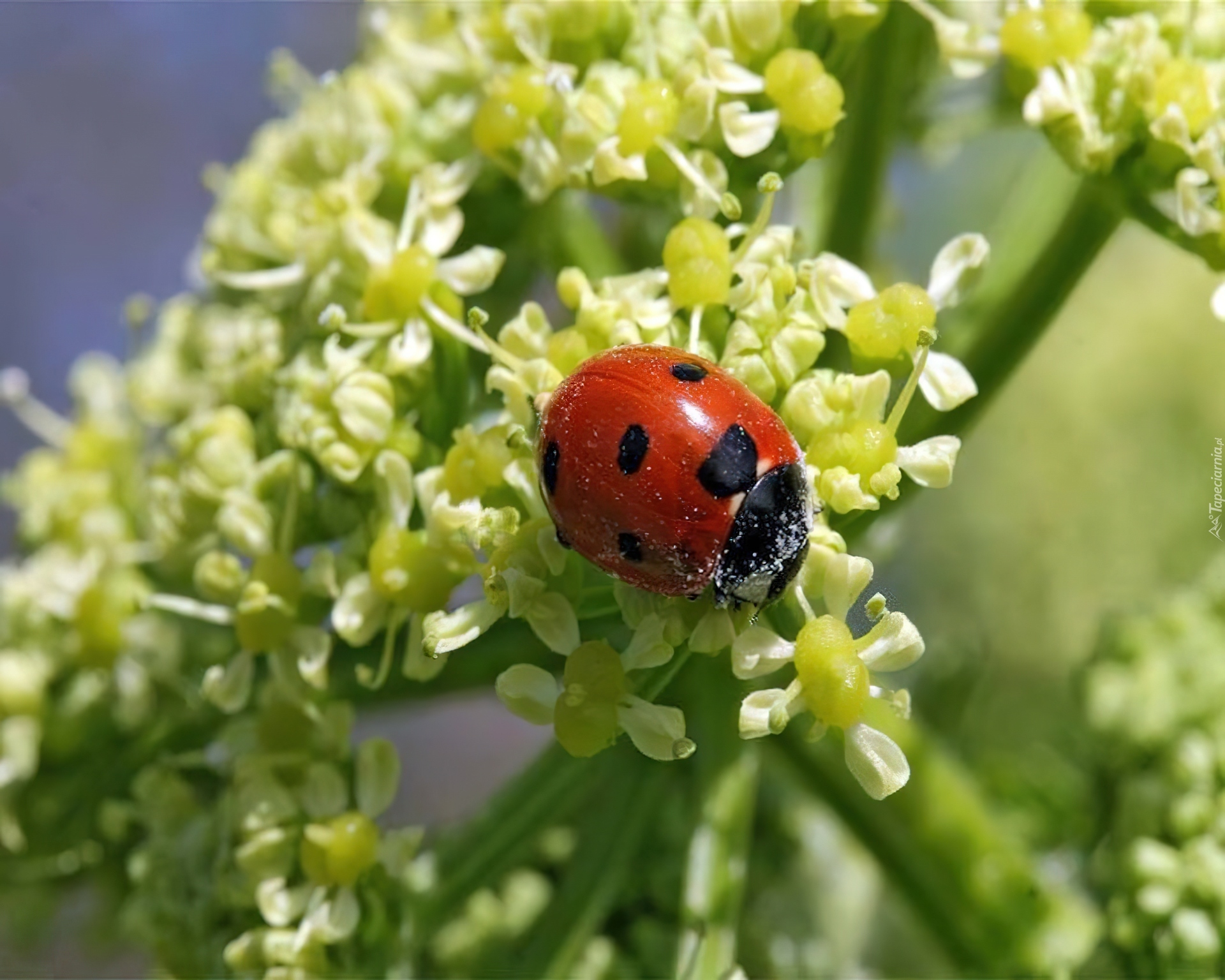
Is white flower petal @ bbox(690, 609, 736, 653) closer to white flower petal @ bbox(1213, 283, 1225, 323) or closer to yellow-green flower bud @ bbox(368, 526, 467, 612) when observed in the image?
yellow-green flower bud @ bbox(368, 526, 467, 612)

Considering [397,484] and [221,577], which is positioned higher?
[397,484]

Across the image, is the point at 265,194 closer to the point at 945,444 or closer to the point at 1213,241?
the point at 945,444

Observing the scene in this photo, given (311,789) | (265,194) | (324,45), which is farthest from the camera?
(324,45)

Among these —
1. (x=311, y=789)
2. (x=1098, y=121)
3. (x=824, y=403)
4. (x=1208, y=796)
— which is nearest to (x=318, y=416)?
(x=311, y=789)

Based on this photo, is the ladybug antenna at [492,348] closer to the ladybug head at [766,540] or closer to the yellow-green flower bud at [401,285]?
the yellow-green flower bud at [401,285]

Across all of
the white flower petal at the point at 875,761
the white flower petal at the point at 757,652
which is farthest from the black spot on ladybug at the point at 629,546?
the white flower petal at the point at 875,761

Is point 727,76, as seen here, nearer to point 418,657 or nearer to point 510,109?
point 510,109

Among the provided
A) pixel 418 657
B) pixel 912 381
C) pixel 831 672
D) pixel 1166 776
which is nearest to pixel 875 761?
pixel 831 672
